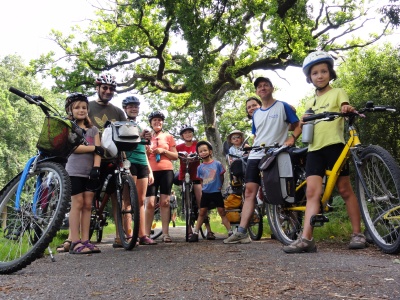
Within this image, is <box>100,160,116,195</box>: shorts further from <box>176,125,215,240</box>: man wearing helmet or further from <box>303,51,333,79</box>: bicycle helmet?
<box>303,51,333,79</box>: bicycle helmet

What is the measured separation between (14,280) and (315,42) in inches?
641

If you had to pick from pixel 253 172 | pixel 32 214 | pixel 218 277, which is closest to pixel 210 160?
pixel 253 172

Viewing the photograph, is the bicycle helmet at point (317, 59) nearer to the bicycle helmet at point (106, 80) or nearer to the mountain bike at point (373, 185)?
the mountain bike at point (373, 185)

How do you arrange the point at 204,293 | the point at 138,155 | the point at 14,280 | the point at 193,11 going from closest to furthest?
the point at 204,293 → the point at 14,280 → the point at 138,155 → the point at 193,11

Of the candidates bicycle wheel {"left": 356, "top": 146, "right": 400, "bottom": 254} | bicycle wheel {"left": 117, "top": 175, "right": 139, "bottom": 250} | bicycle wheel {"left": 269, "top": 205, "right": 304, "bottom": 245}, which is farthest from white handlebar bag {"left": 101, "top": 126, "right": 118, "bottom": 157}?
bicycle wheel {"left": 356, "top": 146, "right": 400, "bottom": 254}

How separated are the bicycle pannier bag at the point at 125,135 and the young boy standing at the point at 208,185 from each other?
1.94 m

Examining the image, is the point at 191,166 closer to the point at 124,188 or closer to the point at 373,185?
the point at 124,188

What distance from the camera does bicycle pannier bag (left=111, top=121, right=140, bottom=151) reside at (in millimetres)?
5010

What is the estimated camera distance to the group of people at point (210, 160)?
13.9 feet

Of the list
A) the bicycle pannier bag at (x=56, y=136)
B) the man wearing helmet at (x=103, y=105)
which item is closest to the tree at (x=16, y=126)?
the man wearing helmet at (x=103, y=105)

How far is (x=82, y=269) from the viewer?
3557mm

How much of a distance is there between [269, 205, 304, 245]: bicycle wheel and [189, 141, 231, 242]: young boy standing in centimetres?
170

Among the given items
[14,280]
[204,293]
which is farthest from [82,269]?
[204,293]

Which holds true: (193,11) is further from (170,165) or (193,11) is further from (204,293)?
(204,293)
